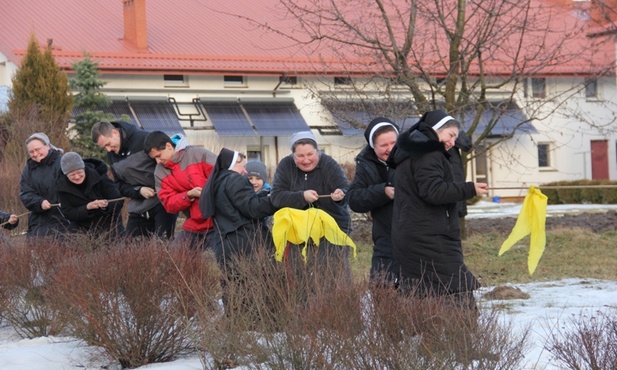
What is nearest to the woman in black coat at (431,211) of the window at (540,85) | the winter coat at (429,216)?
the winter coat at (429,216)

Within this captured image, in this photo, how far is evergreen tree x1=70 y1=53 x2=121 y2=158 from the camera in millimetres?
29672

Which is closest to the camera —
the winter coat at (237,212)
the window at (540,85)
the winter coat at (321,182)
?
the winter coat at (237,212)

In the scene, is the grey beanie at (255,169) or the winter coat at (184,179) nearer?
the winter coat at (184,179)

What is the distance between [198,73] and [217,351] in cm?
2907

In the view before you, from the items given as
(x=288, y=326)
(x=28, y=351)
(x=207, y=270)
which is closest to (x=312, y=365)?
(x=288, y=326)

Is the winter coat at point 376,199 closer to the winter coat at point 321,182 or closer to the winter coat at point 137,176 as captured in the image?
the winter coat at point 321,182

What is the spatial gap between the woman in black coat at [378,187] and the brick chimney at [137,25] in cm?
2829

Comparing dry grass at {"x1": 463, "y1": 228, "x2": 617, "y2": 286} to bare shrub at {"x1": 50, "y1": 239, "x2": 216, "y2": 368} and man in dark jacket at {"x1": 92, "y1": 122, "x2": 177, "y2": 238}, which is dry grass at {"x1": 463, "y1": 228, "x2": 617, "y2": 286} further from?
bare shrub at {"x1": 50, "y1": 239, "x2": 216, "y2": 368}

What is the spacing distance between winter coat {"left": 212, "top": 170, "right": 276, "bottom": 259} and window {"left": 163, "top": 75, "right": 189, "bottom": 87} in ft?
91.7

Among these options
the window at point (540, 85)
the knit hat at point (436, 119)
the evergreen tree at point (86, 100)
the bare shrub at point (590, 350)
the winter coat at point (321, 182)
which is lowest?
the bare shrub at point (590, 350)

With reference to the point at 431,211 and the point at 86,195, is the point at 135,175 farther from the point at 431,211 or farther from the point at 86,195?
the point at 431,211

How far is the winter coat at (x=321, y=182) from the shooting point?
7.36 m

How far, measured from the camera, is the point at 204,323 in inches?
225

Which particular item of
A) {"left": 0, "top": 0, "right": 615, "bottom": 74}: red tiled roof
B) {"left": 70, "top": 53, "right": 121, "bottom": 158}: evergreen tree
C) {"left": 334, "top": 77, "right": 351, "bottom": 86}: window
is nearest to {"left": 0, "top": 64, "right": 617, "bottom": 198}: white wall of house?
{"left": 0, "top": 0, "right": 615, "bottom": 74}: red tiled roof
